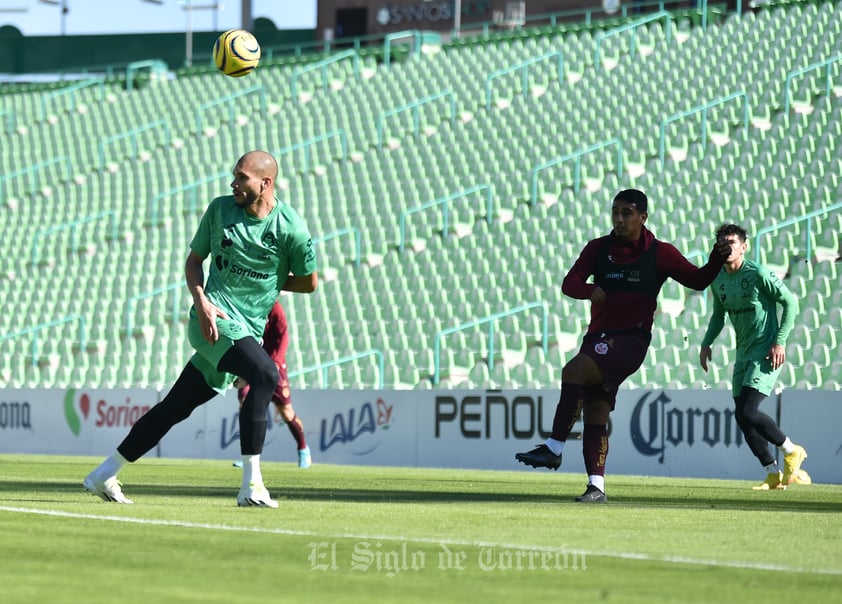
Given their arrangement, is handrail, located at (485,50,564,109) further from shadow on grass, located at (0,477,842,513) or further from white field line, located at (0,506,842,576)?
white field line, located at (0,506,842,576)

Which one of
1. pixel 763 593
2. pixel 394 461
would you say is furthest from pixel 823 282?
pixel 763 593

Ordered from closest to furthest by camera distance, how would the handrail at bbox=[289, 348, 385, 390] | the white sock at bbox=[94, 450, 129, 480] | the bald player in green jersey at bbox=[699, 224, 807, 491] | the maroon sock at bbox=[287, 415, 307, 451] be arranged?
the white sock at bbox=[94, 450, 129, 480]
the bald player in green jersey at bbox=[699, 224, 807, 491]
the maroon sock at bbox=[287, 415, 307, 451]
the handrail at bbox=[289, 348, 385, 390]

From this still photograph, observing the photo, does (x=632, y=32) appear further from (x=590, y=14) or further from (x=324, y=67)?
(x=590, y=14)

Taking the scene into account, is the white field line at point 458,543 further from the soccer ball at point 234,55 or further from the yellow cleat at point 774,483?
the soccer ball at point 234,55


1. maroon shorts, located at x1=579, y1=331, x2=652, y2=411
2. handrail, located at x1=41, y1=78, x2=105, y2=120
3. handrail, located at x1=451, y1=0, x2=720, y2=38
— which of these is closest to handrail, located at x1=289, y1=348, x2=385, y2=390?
maroon shorts, located at x1=579, y1=331, x2=652, y2=411

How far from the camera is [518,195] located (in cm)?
2559

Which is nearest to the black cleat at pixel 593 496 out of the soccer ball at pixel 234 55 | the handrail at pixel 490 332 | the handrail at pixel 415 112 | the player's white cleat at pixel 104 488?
the player's white cleat at pixel 104 488

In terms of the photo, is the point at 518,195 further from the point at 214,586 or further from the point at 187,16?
the point at 187,16

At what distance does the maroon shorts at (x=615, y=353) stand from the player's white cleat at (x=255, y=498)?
2.32 meters

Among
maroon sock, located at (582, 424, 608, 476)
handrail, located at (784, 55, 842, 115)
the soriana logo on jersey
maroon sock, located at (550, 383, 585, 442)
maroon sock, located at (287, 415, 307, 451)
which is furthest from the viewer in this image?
handrail, located at (784, 55, 842, 115)

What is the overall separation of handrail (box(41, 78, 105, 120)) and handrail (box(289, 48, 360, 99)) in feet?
19.4

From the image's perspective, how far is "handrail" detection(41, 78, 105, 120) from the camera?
38331mm

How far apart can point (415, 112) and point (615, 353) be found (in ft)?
71.5

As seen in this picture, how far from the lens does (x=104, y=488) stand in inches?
336
